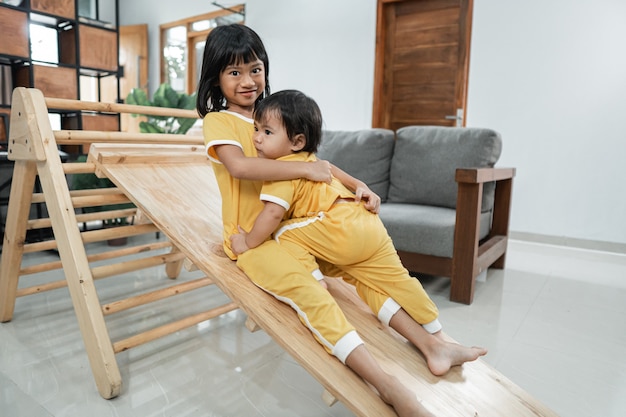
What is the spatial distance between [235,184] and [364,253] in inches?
16.1

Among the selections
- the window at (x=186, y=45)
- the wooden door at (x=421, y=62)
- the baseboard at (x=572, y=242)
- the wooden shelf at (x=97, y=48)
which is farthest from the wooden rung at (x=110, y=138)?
the window at (x=186, y=45)

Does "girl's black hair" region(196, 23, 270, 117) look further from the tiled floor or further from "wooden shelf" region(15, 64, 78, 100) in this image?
"wooden shelf" region(15, 64, 78, 100)

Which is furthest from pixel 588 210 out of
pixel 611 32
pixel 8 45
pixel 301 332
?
pixel 8 45

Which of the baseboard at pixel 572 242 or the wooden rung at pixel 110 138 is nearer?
the wooden rung at pixel 110 138

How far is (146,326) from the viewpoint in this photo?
5.86ft

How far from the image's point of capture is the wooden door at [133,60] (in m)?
6.15

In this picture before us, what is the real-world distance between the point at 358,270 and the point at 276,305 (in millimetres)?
240

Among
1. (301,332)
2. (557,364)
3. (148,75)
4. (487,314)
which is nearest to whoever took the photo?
(301,332)

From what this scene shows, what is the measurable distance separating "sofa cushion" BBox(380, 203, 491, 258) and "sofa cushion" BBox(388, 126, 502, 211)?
10.0 inches

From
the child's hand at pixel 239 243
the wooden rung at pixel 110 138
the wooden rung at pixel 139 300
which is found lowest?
the wooden rung at pixel 139 300

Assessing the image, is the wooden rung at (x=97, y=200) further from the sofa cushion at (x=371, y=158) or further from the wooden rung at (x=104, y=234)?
the sofa cushion at (x=371, y=158)

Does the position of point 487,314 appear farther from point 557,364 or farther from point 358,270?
point 358,270

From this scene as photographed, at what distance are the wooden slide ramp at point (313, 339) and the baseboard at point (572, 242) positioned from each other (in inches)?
105

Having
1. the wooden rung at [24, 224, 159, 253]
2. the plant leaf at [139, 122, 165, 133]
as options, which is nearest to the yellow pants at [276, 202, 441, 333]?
the wooden rung at [24, 224, 159, 253]
